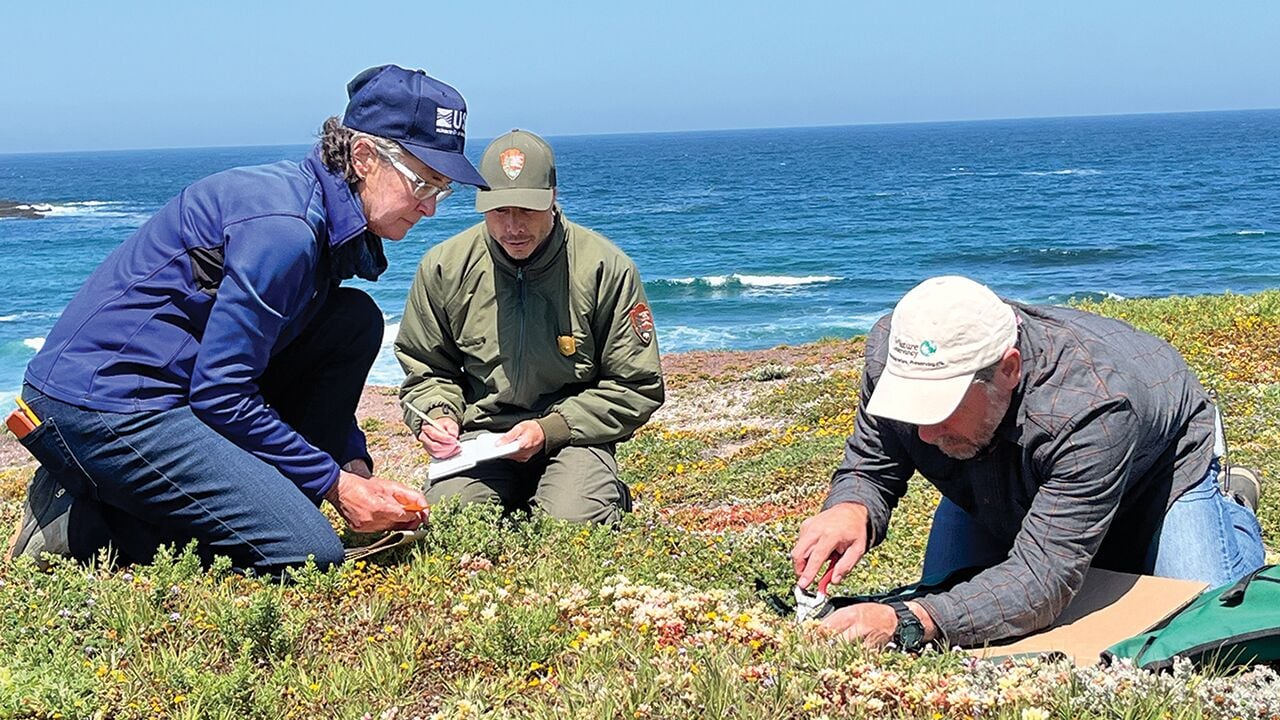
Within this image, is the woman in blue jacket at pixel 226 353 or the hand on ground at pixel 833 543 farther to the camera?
A: the woman in blue jacket at pixel 226 353

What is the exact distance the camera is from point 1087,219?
196 feet

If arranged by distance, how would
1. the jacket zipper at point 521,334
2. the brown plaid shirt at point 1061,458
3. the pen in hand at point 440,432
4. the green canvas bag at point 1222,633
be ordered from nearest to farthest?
the green canvas bag at point 1222,633 → the brown plaid shirt at point 1061,458 → the pen in hand at point 440,432 → the jacket zipper at point 521,334

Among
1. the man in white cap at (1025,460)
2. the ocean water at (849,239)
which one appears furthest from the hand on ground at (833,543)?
the ocean water at (849,239)

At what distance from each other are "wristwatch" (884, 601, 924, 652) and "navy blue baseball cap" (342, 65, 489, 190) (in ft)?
7.54

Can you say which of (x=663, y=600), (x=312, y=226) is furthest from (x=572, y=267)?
(x=663, y=600)

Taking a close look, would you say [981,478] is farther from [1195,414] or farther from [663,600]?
[663,600]

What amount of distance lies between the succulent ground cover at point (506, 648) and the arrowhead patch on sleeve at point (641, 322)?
972 mm

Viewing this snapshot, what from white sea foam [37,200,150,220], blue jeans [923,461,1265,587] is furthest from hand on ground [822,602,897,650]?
white sea foam [37,200,150,220]

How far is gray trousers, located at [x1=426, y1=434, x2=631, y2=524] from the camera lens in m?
5.86

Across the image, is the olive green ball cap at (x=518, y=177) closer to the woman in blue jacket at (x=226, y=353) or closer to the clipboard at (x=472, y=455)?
the woman in blue jacket at (x=226, y=353)

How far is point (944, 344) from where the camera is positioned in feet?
11.8

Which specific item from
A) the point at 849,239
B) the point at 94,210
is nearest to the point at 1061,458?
the point at 849,239

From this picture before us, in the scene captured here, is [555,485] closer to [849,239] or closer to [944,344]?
[944,344]

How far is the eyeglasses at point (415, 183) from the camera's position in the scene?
455cm
